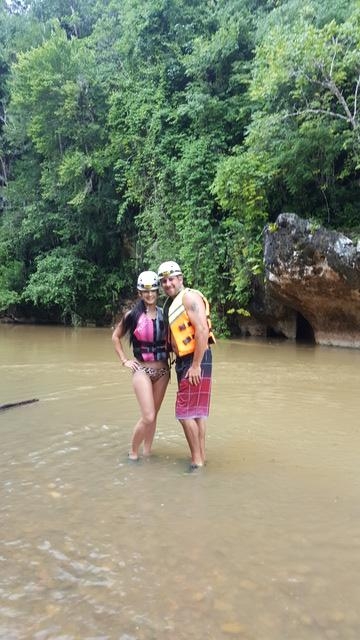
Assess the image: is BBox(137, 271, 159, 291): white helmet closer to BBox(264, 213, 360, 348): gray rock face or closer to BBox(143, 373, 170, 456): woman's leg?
BBox(143, 373, 170, 456): woman's leg

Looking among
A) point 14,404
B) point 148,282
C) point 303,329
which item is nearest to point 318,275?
point 303,329

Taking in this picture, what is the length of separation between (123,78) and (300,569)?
2263 cm

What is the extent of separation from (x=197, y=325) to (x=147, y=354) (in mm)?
648

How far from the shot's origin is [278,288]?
47.6ft

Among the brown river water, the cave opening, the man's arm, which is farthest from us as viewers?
the cave opening

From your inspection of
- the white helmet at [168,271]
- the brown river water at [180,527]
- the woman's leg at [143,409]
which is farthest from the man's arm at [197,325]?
the brown river water at [180,527]

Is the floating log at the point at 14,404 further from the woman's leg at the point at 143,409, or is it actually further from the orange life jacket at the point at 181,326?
the orange life jacket at the point at 181,326

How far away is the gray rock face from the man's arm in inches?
362

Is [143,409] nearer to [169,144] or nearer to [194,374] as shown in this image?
[194,374]

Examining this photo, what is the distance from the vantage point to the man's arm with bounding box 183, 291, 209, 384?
13.6 ft

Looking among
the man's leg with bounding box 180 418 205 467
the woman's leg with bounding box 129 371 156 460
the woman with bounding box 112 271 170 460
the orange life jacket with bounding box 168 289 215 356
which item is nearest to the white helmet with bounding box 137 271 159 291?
the woman with bounding box 112 271 170 460

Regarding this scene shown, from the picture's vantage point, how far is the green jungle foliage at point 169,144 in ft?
43.7

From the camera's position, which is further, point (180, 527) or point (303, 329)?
point (303, 329)

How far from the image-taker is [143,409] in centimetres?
451
